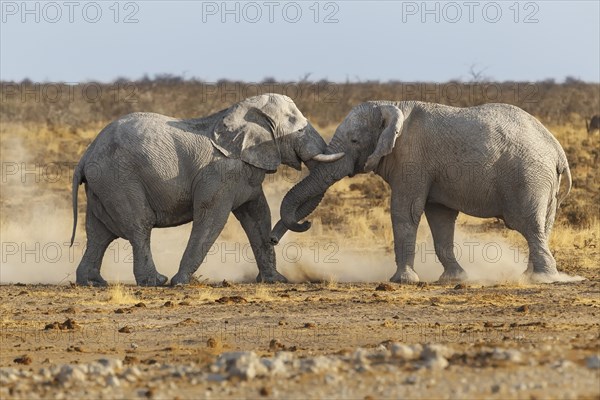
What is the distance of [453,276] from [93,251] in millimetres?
5360

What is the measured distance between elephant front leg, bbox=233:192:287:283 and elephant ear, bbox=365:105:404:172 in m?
1.84

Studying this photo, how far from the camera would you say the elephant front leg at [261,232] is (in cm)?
2369

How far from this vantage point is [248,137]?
23.0 metres

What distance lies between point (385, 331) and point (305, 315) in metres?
1.82

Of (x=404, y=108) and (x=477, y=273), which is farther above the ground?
(x=404, y=108)

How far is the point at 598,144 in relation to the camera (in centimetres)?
4581

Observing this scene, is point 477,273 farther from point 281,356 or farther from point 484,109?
point 281,356

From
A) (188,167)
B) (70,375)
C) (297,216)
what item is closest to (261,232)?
(297,216)

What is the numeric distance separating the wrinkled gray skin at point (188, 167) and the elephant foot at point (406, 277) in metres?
2.08

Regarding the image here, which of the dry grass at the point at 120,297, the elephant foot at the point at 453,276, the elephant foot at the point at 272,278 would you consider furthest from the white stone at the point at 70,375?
the elephant foot at the point at 453,276

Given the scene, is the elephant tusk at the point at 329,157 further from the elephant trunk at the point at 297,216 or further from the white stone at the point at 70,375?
the white stone at the point at 70,375

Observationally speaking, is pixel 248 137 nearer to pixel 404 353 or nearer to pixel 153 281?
pixel 153 281

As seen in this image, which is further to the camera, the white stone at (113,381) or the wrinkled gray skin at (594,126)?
the wrinkled gray skin at (594,126)

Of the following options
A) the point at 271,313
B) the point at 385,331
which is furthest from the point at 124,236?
the point at 385,331
